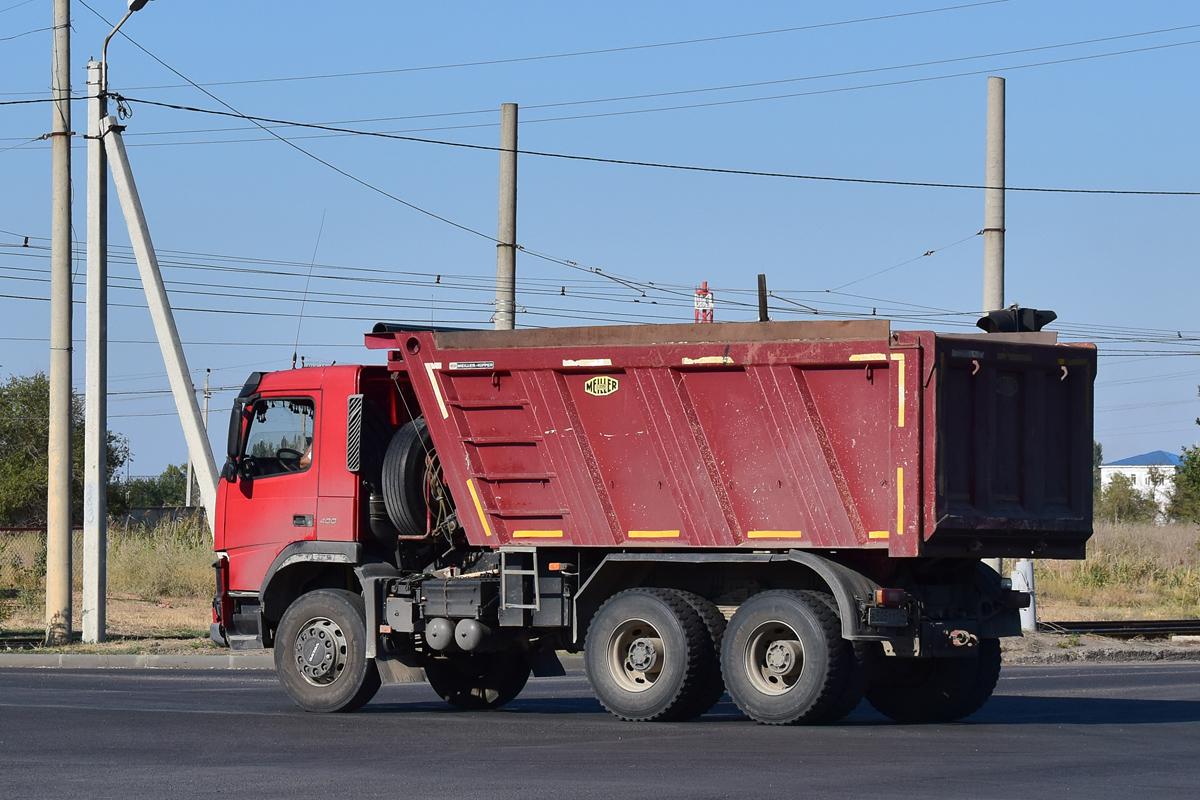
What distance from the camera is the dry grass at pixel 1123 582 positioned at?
30.8 m

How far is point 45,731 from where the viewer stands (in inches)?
438

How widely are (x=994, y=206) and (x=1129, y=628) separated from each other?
6.85 m

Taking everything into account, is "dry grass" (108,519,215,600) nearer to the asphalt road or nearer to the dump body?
the asphalt road

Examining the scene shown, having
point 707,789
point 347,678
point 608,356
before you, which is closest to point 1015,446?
point 608,356

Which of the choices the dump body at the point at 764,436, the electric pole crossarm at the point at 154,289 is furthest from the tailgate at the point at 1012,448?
the electric pole crossarm at the point at 154,289

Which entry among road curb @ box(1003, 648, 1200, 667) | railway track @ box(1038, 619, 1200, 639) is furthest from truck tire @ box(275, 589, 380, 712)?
railway track @ box(1038, 619, 1200, 639)

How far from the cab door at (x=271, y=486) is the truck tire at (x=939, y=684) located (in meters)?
4.85

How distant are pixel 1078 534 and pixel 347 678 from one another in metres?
5.81

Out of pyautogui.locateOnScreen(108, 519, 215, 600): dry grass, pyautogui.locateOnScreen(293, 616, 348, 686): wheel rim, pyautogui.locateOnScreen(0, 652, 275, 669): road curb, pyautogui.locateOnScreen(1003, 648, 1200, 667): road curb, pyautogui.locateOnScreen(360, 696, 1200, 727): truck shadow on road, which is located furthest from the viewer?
pyautogui.locateOnScreen(108, 519, 215, 600): dry grass

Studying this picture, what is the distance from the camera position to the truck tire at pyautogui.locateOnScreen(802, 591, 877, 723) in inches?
441

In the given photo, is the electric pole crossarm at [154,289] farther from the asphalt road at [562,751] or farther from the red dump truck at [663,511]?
the red dump truck at [663,511]

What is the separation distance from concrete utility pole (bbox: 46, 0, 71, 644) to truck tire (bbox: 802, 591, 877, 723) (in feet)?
42.9

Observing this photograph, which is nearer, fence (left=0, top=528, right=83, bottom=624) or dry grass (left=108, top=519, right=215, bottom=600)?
fence (left=0, top=528, right=83, bottom=624)

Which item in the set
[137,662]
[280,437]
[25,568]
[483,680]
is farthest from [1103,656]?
[25,568]
